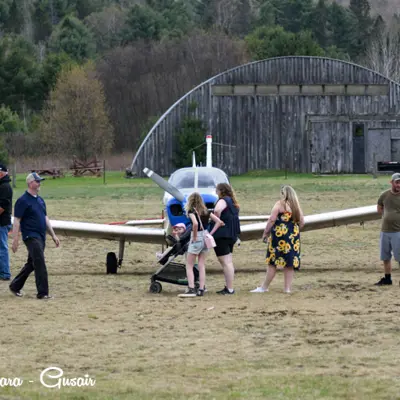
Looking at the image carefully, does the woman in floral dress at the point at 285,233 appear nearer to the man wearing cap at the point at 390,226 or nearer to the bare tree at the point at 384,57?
the man wearing cap at the point at 390,226

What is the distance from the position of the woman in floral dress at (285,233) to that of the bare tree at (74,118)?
52.9 meters

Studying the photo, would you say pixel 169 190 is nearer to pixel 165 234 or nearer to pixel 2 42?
pixel 165 234

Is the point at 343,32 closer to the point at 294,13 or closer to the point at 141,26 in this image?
the point at 294,13

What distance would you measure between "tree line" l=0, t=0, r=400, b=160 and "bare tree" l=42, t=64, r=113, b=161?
2.5 inches

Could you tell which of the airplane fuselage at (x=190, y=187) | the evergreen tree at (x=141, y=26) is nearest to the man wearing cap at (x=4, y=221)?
the airplane fuselage at (x=190, y=187)

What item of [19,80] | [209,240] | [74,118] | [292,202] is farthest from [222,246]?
[19,80]

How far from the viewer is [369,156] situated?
4850 centimetres

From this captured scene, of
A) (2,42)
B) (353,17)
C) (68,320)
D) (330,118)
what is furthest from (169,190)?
(353,17)

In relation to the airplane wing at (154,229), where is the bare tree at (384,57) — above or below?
above

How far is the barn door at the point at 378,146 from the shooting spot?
1907 inches

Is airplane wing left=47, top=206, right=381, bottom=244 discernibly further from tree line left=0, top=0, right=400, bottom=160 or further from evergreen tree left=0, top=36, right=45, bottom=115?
evergreen tree left=0, top=36, right=45, bottom=115

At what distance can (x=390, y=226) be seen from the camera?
1380 cm

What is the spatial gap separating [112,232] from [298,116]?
107 ft

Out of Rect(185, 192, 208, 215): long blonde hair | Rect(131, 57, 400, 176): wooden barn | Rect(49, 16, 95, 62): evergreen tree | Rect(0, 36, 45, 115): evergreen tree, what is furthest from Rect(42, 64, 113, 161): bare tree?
Rect(185, 192, 208, 215): long blonde hair
